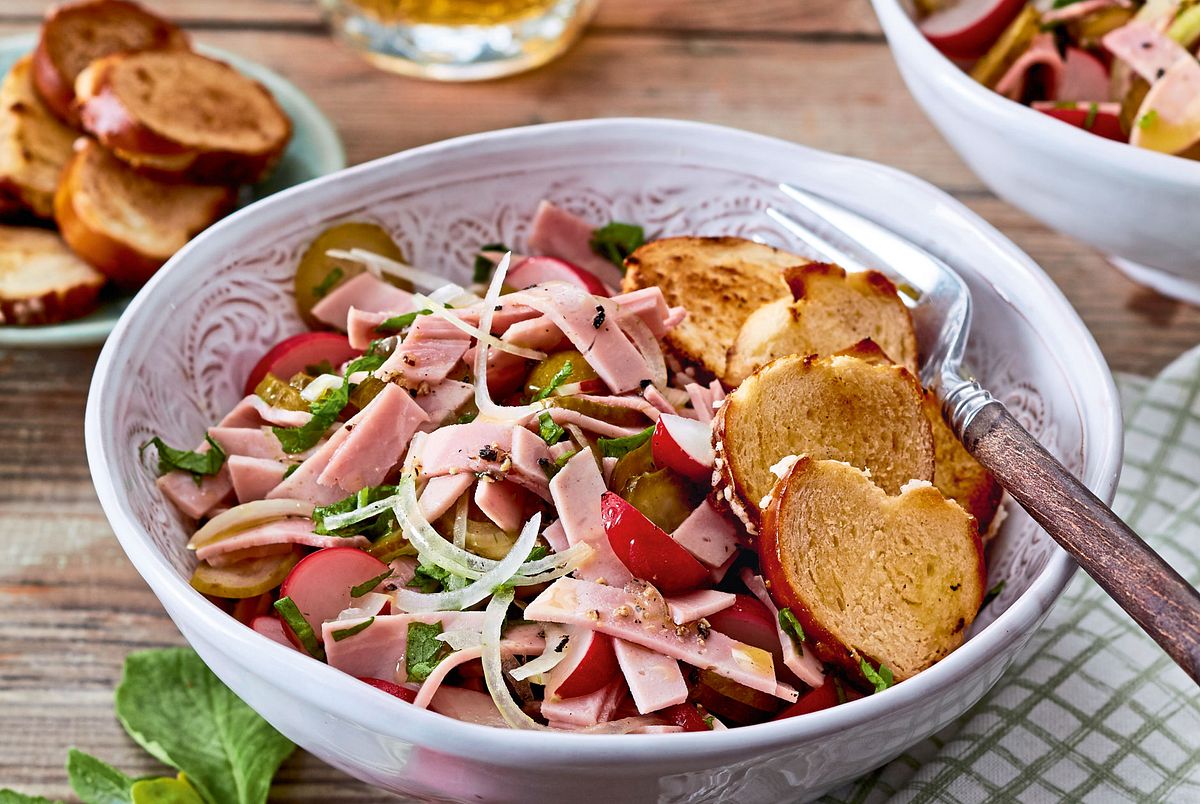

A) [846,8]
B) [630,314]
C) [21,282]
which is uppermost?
[630,314]

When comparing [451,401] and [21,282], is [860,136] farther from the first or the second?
[21,282]

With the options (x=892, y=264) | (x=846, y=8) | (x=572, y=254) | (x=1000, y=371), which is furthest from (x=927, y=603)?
(x=846, y=8)

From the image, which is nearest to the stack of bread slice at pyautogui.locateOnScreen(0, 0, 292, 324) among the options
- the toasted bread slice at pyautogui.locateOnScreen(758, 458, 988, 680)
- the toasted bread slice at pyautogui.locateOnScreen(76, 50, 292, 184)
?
the toasted bread slice at pyautogui.locateOnScreen(76, 50, 292, 184)

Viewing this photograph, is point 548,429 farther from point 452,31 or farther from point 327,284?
point 452,31

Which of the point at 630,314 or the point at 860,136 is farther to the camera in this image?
the point at 860,136

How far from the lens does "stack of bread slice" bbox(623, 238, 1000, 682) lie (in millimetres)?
1872

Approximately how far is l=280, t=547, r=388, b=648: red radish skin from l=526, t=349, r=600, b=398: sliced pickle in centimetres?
45

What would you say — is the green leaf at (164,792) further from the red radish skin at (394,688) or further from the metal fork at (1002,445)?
the metal fork at (1002,445)

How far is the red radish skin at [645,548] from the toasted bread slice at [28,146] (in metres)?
2.49

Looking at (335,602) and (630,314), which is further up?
(630,314)

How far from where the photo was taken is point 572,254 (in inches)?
107

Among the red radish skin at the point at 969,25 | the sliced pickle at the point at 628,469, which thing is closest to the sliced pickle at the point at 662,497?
the sliced pickle at the point at 628,469

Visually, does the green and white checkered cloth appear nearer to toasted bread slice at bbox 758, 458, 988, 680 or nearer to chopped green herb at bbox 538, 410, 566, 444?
toasted bread slice at bbox 758, 458, 988, 680

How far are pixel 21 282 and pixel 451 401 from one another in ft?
5.58
